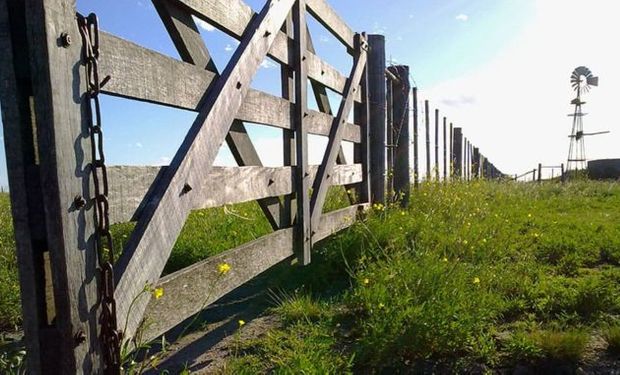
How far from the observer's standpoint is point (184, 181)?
2.09 metres

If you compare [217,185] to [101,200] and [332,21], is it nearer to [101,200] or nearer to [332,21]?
[101,200]

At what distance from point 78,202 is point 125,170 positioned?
321 mm

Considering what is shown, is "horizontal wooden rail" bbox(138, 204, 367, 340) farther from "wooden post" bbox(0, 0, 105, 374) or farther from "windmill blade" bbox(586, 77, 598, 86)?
"windmill blade" bbox(586, 77, 598, 86)

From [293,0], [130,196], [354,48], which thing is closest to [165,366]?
[130,196]

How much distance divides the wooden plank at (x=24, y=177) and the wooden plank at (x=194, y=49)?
0.82 m

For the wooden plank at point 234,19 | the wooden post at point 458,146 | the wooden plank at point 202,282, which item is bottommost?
the wooden plank at point 202,282

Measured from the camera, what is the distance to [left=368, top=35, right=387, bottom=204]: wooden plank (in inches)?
225

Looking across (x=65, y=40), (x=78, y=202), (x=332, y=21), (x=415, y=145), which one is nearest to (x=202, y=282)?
(x=78, y=202)

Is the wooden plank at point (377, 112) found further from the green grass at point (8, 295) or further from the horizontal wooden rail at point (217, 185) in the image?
the green grass at point (8, 295)

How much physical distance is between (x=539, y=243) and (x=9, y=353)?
15.8ft

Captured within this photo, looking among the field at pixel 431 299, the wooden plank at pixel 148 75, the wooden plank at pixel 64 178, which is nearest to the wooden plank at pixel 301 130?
the field at pixel 431 299

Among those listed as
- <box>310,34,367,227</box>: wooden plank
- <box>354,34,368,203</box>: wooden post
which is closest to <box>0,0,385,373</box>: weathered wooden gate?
<box>310,34,367,227</box>: wooden plank

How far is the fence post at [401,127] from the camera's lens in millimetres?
6707

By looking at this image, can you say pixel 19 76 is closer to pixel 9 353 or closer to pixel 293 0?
pixel 9 353
